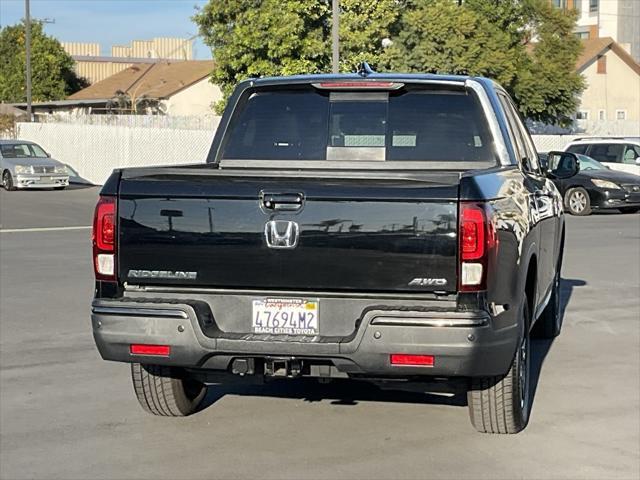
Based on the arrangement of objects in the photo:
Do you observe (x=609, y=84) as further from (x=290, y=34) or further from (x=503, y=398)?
(x=503, y=398)

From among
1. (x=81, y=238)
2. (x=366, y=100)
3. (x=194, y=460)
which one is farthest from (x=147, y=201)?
(x=81, y=238)

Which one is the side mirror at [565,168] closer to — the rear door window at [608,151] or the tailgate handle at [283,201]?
the tailgate handle at [283,201]

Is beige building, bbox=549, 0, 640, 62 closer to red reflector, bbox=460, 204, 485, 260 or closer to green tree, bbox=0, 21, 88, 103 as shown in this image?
green tree, bbox=0, 21, 88, 103

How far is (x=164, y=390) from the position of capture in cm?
701

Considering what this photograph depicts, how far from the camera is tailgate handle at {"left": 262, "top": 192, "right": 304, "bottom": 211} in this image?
19.1 ft

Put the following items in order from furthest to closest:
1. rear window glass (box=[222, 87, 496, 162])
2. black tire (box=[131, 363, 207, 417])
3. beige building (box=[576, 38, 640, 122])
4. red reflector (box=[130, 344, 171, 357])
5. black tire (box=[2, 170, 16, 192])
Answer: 1. beige building (box=[576, 38, 640, 122])
2. black tire (box=[2, 170, 16, 192])
3. rear window glass (box=[222, 87, 496, 162])
4. black tire (box=[131, 363, 207, 417])
5. red reflector (box=[130, 344, 171, 357])

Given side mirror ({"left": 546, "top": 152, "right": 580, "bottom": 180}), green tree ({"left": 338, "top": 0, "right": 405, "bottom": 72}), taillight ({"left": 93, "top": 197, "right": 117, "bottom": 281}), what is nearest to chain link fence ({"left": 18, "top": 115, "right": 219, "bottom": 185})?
green tree ({"left": 338, "top": 0, "right": 405, "bottom": 72})

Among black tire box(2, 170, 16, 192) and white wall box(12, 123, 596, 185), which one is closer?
black tire box(2, 170, 16, 192)

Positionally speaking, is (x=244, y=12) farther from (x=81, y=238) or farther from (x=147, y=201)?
(x=147, y=201)

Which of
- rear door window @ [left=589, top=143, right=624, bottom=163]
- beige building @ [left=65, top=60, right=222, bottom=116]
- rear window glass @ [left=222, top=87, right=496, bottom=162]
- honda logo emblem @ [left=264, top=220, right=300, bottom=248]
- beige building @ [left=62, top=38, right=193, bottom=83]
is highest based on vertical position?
beige building @ [left=62, top=38, right=193, bottom=83]

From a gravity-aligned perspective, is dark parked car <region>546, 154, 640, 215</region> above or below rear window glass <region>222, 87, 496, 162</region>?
below

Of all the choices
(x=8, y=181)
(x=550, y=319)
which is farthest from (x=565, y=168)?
(x=8, y=181)

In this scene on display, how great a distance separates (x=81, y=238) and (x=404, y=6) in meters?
24.9

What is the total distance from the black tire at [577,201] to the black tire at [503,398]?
19152 mm
